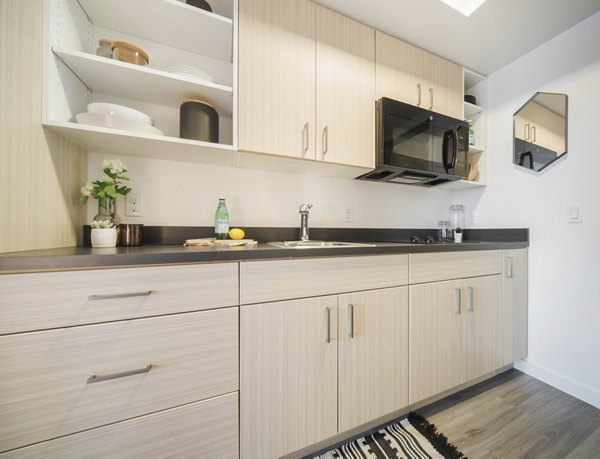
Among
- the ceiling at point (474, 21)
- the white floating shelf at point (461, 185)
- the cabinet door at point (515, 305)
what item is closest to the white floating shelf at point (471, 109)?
the ceiling at point (474, 21)

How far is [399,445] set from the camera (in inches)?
42.9

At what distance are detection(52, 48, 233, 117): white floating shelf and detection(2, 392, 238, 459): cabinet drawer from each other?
51.0 inches

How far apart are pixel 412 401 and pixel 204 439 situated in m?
0.99

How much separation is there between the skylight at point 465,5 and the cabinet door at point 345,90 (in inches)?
16.7

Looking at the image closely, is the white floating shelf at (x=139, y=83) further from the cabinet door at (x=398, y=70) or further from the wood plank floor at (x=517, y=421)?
the wood plank floor at (x=517, y=421)

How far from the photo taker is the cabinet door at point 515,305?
1.55 metres

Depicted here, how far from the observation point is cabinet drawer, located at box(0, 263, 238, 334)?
2.03 ft

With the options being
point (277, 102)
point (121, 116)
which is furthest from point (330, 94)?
point (121, 116)

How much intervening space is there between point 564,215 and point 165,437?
2.36 m

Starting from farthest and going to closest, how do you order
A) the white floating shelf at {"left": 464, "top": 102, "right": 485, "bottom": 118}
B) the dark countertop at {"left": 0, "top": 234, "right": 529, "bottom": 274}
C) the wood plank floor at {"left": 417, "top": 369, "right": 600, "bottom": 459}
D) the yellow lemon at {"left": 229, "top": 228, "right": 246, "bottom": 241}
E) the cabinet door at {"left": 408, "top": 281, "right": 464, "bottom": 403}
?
the white floating shelf at {"left": 464, "top": 102, "right": 485, "bottom": 118} < the yellow lemon at {"left": 229, "top": 228, "right": 246, "bottom": 241} < the cabinet door at {"left": 408, "top": 281, "right": 464, "bottom": 403} < the wood plank floor at {"left": 417, "top": 369, "right": 600, "bottom": 459} < the dark countertop at {"left": 0, "top": 234, "right": 529, "bottom": 274}

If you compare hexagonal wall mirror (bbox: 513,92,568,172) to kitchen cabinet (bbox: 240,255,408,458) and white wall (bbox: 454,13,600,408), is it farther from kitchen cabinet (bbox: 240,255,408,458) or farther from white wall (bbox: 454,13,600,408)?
kitchen cabinet (bbox: 240,255,408,458)

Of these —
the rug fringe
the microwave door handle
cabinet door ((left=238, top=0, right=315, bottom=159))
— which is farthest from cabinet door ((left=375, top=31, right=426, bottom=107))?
the rug fringe

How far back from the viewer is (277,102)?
1.19 metres

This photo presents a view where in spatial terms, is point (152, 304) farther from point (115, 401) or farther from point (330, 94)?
point (330, 94)
